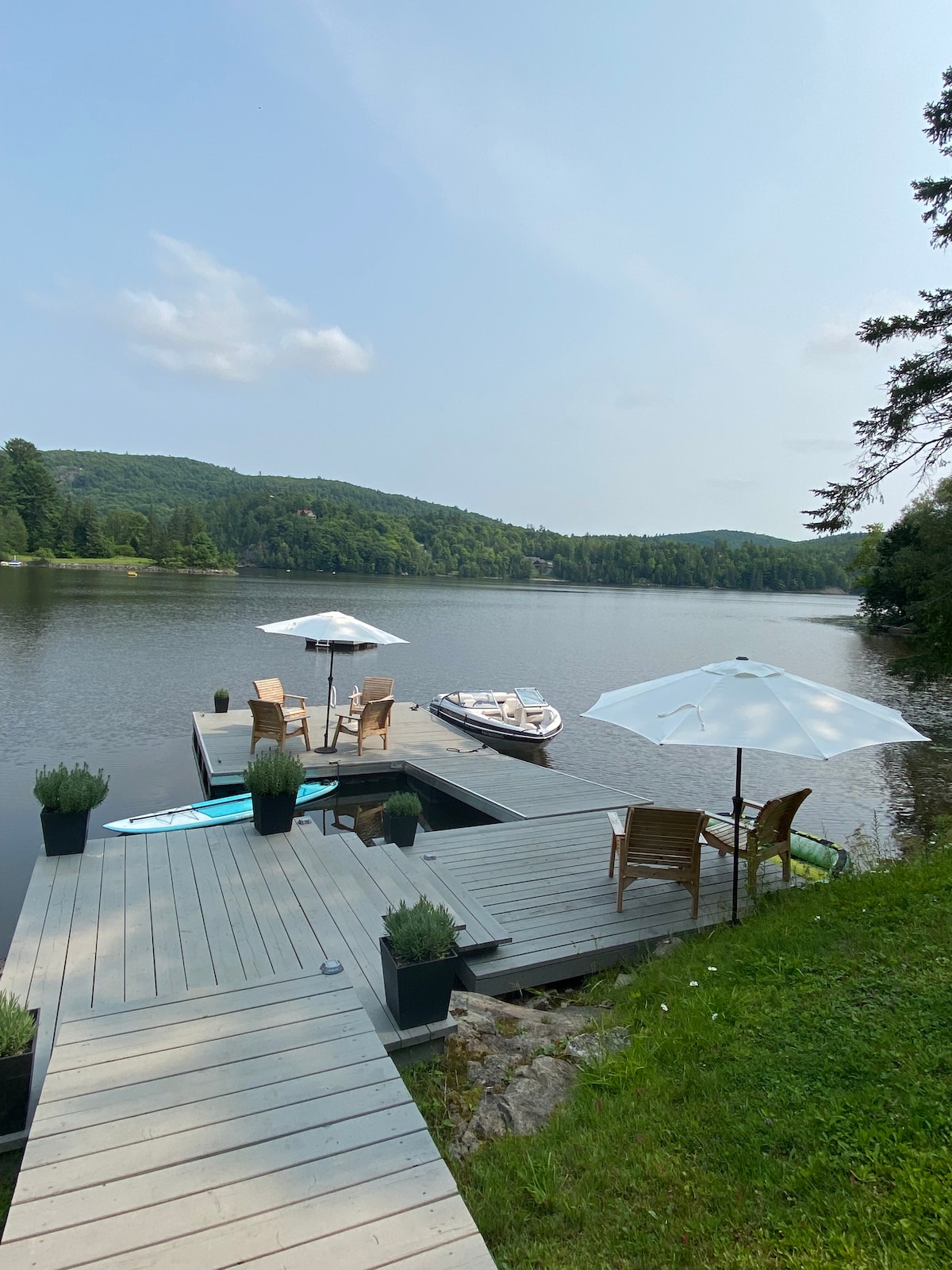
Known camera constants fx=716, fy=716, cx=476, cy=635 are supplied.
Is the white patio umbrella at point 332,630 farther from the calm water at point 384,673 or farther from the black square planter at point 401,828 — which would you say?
the black square planter at point 401,828

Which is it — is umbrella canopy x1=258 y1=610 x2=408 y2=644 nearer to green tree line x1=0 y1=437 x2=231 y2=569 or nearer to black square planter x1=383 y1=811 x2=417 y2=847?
black square planter x1=383 y1=811 x2=417 y2=847

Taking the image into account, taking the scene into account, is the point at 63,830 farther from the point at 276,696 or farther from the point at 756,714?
the point at 276,696

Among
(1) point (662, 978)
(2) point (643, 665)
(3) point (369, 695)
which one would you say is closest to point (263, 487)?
(2) point (643, 665)

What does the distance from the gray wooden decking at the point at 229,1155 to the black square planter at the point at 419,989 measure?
42 cm

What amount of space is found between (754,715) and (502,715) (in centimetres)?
1045

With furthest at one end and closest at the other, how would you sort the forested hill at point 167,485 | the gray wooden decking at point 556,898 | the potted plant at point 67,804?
the forested hill at point 167,485 → the potted plant at point 67,804 → the gray wooden decking at point 556,898

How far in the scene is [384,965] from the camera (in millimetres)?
3740

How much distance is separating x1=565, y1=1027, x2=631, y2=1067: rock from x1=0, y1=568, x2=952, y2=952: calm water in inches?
223

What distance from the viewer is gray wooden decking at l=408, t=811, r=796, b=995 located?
188 inches

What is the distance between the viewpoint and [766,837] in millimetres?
→ 5895

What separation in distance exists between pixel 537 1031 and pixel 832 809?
9895 mm

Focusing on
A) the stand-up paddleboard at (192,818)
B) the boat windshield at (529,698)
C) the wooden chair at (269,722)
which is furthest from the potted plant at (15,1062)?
the boat windshield at (529,698)

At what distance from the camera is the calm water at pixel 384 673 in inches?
473

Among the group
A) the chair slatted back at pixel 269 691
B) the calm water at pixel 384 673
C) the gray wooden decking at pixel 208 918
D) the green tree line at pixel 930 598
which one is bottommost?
the calm water at pixel 384 673
